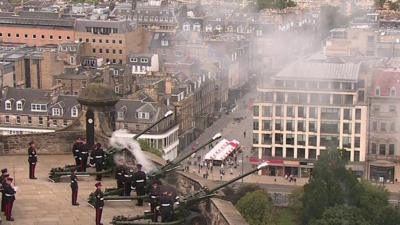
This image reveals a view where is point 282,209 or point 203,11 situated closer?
point 282,209

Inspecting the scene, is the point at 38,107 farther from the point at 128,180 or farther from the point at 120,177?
the point at 128,180

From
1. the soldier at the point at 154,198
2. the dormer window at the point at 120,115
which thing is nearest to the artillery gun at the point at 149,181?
the soldier at the point at 154,198

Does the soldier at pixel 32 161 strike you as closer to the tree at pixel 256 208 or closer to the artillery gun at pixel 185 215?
the artillery gun at pixel 185 215

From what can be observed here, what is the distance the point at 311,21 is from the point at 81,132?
45.2 metres

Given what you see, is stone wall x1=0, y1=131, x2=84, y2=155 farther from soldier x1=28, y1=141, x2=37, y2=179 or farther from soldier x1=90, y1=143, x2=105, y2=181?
soldier x1=90, y1=143, x2=105, y2=181

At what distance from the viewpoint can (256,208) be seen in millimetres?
22531

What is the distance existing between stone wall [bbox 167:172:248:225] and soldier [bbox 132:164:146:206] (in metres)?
0.36

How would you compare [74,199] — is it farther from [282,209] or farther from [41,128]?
[41,128]

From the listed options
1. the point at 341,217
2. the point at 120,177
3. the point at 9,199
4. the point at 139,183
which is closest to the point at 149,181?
the point at 139,183

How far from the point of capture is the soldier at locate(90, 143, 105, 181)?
8.15 metres

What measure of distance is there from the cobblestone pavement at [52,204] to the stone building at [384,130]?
22.1 meters

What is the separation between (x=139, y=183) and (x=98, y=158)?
0.97m

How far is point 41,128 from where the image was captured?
31.2m

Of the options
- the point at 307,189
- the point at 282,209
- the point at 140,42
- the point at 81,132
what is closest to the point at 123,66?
the point at 140,42
